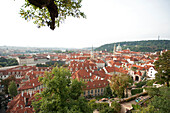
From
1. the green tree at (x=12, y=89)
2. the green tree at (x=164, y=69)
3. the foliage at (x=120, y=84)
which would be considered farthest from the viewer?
the green tree at (x=12, y=89)

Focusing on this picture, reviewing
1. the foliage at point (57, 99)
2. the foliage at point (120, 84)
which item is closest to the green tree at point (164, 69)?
the foliage at point (120, 84)

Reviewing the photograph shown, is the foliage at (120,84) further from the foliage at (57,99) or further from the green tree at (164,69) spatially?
the foliage at (57,99)

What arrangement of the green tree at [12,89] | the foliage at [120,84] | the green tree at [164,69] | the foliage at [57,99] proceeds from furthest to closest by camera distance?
the green tree at [12,89]
the green tree at [164,69]
the foliage at [120,84]
the foliage at [57,99]

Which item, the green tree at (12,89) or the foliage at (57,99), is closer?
the foliage at (57,99)

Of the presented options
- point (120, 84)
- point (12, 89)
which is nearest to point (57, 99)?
point (120, 84)

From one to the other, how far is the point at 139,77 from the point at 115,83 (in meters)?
25.8

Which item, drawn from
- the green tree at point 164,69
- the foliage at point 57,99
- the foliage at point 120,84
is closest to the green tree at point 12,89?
the foliage at point 57,99

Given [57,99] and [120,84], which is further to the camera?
[120,84]

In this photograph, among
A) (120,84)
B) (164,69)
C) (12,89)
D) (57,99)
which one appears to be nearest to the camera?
(57,99)

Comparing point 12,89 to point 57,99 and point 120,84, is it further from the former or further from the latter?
point 120,84

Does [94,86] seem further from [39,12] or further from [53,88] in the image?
[39,12]

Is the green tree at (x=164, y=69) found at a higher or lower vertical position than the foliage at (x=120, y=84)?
higher

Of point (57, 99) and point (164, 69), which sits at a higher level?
point (164, 69)

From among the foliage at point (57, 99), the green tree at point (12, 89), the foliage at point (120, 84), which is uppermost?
the foliage at point (57, 99)
